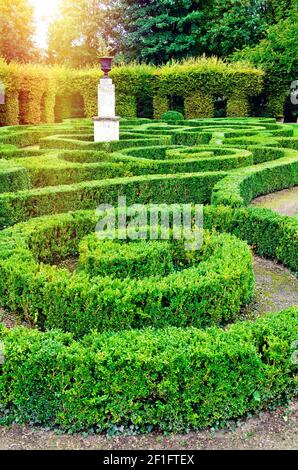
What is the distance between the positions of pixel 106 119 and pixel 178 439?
16831 millimetres

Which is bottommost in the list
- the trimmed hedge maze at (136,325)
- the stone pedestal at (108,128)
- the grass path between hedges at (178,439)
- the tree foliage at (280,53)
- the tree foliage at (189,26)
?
the grass path between hedges at (178,439)

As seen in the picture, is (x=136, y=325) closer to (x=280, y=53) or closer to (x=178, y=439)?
(x=178, y=439)

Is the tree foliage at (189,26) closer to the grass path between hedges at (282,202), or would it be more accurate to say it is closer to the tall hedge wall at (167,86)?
the tall hedge wall at (167,86)

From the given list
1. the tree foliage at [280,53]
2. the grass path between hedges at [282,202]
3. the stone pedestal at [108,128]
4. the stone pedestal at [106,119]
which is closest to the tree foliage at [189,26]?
the tree foliage at [280,53]

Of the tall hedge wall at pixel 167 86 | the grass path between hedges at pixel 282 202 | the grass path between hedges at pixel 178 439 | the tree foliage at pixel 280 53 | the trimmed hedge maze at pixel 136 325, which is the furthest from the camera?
the tree foliage at pixel 280 53

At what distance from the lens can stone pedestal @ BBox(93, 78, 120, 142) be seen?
66.5 feet

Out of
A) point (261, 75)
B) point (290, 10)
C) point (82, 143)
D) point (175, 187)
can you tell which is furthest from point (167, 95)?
point (175, 187)

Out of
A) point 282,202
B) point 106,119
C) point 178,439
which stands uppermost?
point 106,119

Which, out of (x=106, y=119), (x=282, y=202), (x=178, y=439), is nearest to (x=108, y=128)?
(x=106, y=119)

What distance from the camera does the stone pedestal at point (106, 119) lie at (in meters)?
20.3

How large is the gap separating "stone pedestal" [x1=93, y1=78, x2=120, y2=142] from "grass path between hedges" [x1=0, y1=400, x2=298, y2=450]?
15981 mm

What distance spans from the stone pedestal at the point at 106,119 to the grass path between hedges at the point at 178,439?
16.0 metres

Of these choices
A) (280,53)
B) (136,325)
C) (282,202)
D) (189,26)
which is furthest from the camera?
(189,26)

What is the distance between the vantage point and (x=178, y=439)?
466cm
